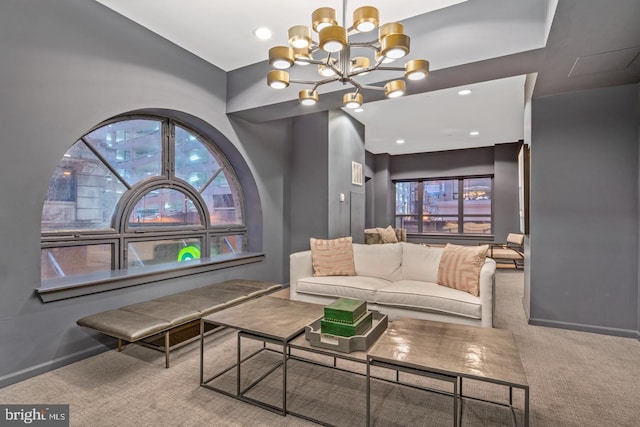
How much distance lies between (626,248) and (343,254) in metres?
2.75

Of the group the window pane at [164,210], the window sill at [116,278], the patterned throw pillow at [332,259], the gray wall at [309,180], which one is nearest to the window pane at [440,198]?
the gray wall at [309,180]

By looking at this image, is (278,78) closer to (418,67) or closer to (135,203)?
(418,67)

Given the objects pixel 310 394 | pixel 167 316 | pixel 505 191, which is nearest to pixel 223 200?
pixel 167 316

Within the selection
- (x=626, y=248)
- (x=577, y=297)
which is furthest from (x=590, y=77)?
(x=577, y=297)

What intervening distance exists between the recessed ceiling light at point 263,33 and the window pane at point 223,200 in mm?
1910

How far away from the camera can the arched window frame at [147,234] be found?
2.61m

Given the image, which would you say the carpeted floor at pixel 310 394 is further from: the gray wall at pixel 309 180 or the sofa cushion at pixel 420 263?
the gray wall at pixel 309 180

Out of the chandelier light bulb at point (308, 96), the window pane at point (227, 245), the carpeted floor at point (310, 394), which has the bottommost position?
the carpeted floor at point (310, 394)

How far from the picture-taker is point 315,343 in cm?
181

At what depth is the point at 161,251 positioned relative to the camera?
11.9 feet

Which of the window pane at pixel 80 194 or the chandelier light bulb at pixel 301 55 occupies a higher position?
the chandelier light bulb at pixel 301 55

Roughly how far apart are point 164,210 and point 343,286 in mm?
2179

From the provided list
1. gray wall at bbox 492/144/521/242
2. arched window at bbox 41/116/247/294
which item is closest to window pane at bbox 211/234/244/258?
arched window at bbox 41/116/247/294

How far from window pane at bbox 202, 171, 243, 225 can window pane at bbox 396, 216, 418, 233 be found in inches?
237
